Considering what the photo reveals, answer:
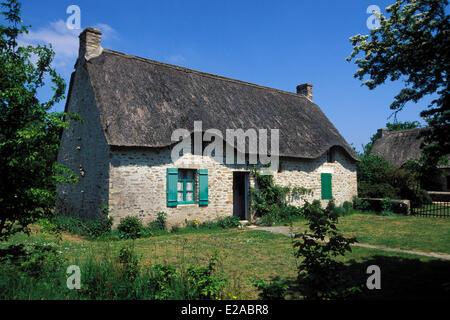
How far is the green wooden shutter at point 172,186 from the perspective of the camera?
36.7 ft

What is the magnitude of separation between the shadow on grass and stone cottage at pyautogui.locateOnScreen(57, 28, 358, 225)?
262 inches

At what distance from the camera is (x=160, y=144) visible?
10906 millimetres

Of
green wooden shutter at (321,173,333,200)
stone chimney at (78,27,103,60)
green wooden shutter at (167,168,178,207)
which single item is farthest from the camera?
green wooden shutter at (321,173,333,200)

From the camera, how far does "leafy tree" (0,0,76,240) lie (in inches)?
164

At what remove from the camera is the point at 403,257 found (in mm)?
7094

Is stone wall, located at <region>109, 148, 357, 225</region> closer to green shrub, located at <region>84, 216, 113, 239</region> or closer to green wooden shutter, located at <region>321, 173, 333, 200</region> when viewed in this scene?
green shrub, located at <region>84, 216, 113, 239</region>

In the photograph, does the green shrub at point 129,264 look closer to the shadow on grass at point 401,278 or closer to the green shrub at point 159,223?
the shadow on grass at point 401,278

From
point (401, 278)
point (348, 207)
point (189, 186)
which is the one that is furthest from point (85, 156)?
point (348, 207)

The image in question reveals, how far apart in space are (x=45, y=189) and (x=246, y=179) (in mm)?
9754

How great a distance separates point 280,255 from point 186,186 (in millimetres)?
5424

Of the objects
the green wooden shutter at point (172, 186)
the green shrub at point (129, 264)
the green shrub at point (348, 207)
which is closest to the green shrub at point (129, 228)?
the green wooden shutter at point (172, 186)

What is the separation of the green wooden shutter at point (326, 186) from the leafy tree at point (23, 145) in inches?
539

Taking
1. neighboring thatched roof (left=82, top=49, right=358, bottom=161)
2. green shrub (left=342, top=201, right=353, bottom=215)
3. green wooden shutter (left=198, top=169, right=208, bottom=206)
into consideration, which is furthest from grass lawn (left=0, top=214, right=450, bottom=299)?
green shrub (left=342, top=201, right=353, bottom=215)
